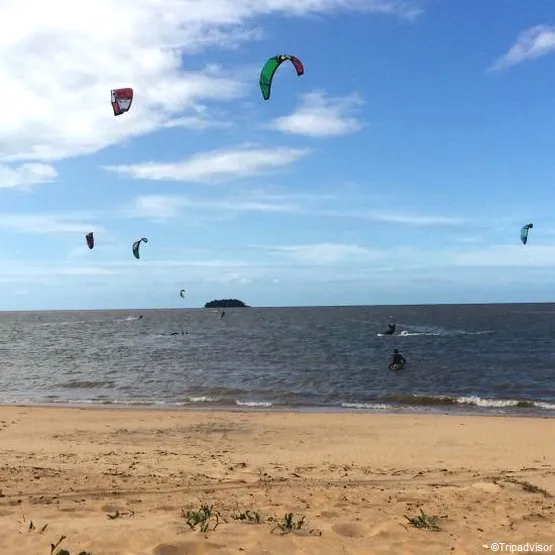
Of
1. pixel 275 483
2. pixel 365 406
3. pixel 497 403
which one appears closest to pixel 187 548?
pixel 275 483


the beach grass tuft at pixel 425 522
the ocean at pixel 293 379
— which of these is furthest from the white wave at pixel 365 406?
the beach grass tuft at pixel 425 522

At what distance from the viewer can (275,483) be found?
8.41m

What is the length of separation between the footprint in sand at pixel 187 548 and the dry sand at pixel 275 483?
0.01m

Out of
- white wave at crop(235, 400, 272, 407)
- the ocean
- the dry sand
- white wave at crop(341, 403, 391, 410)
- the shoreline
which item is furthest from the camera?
the ocean

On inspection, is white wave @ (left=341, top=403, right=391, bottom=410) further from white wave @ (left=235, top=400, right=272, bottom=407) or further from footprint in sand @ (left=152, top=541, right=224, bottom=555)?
footprint in sand @ (left=152, top=541, right=224, bottom=555)

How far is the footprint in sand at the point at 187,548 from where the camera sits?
494cm

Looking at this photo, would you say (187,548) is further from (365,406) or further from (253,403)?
(253,403)

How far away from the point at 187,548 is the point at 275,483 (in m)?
3.53

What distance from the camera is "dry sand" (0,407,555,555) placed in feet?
17.5

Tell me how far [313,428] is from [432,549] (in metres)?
9.90

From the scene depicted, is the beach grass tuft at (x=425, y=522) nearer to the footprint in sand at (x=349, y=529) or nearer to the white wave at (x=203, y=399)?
the footprint in sand at (x=349, y=529)

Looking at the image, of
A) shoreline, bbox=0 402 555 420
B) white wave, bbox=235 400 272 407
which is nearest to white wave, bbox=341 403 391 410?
shoreline, bbox=0 402 555 420

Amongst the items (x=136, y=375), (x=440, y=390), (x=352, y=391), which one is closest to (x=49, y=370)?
(x=136, y=375)

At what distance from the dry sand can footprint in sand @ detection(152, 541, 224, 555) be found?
15 millimetres
